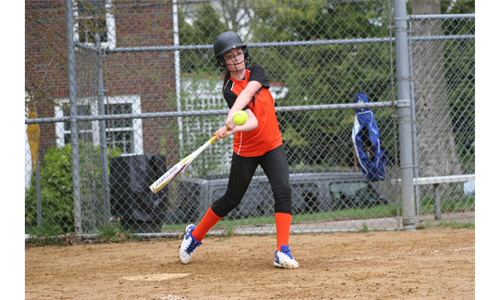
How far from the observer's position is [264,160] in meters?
4.01

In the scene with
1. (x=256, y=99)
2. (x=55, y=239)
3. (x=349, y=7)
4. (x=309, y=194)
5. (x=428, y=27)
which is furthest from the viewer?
(x=349, y=7)

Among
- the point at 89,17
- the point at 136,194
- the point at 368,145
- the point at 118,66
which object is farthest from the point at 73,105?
the point at 368,145

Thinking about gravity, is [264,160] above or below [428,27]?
below

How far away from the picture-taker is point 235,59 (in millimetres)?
3873

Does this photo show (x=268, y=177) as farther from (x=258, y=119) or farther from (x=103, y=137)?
(x=103, y=137)

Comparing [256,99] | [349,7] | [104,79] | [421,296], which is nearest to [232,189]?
[256,99]

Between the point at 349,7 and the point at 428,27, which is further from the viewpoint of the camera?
the point at 349,7

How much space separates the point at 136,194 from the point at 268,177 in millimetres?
2461

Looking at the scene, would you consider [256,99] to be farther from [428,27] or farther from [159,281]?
[428,27]

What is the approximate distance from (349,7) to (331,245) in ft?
35.3

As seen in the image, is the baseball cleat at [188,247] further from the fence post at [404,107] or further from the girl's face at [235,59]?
the fence post at [404,107]

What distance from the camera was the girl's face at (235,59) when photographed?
12.6 ft

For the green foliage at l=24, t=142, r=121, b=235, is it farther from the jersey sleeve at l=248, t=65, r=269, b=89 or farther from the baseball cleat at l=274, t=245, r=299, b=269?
the baseball cleat at l=274, t=245, r=299, b=269

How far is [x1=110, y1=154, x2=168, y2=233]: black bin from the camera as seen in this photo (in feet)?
19.4
